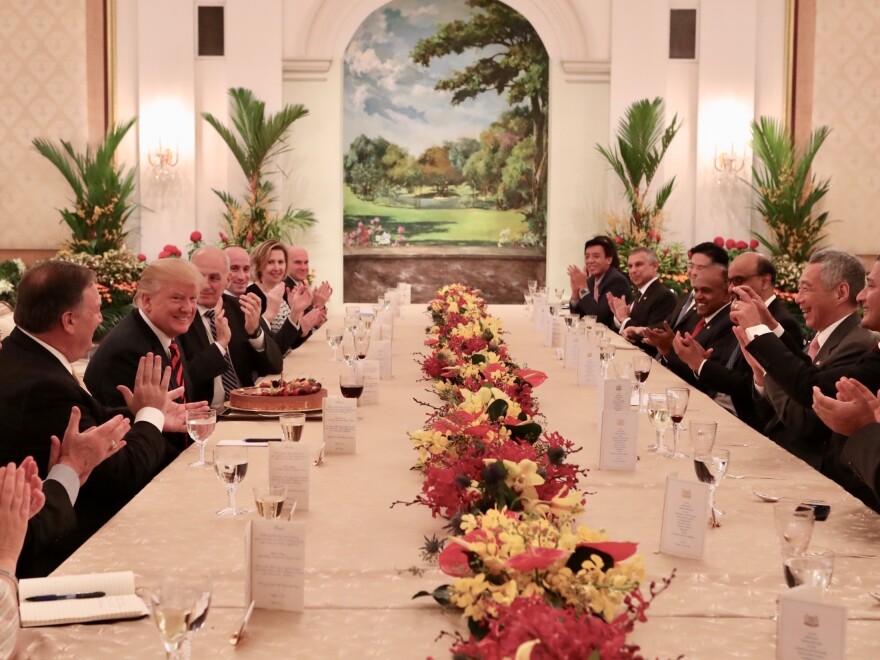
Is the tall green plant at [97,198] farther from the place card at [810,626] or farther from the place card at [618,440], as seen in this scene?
the place card at [810,626]

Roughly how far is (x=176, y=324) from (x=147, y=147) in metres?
8.09

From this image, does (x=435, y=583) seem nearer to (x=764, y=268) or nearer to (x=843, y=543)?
(x=843, y=543)

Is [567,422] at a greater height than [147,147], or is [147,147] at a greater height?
[147,147]

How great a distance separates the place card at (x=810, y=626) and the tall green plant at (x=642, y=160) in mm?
9677

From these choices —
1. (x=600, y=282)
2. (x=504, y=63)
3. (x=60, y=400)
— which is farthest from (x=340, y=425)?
(x=504, y=63)

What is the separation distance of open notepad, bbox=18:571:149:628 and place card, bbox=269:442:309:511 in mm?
560

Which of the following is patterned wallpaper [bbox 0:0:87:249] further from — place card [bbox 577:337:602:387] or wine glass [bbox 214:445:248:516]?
wine glass [bbox 214:445:248:516]

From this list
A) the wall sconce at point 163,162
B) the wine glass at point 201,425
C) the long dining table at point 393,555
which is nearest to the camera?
the long dining table at point 393,555

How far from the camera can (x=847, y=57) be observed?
436 inches

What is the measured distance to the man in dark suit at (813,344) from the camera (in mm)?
3654

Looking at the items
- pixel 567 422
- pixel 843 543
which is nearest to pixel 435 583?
pixel 843 543

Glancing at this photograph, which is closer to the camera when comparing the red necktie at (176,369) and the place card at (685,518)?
the place card at (685,518)

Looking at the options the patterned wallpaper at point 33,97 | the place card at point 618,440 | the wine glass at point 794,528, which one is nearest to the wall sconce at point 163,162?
the patterned wallpaper at point 33,97

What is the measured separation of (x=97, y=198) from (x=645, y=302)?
19.3 ft
